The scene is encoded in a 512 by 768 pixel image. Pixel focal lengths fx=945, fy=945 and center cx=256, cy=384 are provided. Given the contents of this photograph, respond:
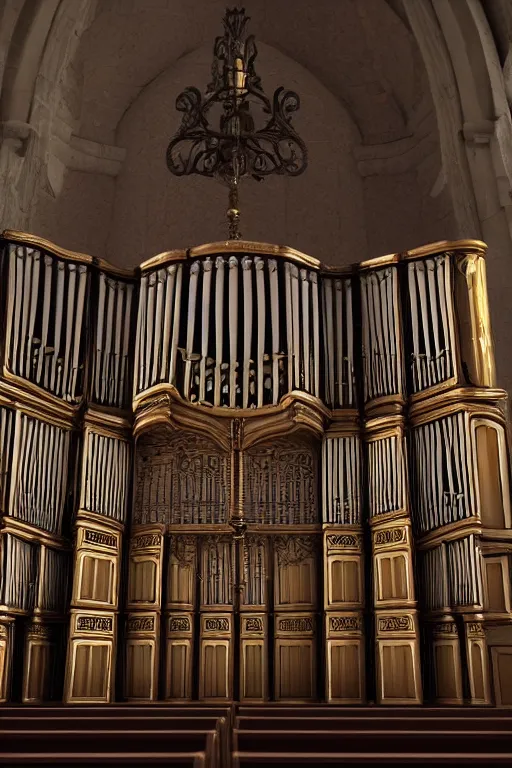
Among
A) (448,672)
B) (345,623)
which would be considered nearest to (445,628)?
(448,672)

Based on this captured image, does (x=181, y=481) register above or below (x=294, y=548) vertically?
above

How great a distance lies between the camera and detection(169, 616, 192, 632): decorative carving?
9375 millimetres

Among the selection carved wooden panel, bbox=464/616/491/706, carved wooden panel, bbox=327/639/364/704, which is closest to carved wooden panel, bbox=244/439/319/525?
carved wooden panel, bbox=327/639/364/704

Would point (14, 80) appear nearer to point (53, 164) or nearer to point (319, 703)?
point (53, 164)

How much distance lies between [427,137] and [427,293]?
3.44 meters

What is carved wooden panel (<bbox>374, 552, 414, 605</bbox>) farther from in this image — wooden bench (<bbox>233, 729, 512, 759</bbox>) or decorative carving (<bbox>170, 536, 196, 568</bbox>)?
wooden bench (<bbox>233, 729, 512, 759</bbox>)

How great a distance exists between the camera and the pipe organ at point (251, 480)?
8.89 meters

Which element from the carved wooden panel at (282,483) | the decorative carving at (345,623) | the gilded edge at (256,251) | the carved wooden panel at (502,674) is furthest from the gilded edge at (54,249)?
the carved wooden panel at (502,674)

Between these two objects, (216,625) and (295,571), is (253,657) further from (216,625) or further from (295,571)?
(295,571)

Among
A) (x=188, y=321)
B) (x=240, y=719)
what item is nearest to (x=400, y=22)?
(x=188, y=321)

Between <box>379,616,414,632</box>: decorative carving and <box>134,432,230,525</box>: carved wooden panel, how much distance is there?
75.1 inches

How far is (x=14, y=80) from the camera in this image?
36.8 ft

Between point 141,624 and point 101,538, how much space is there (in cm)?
93

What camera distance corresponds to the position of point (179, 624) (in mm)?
9406
